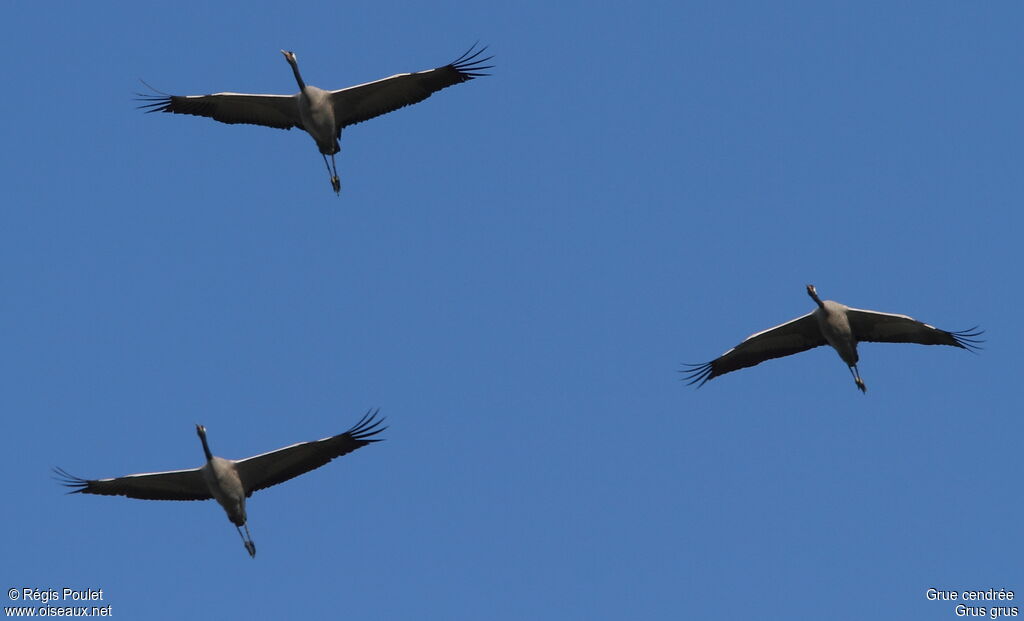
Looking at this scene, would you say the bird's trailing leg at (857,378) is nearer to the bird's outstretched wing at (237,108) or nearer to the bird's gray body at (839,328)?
the bird's gray body at (839,328)

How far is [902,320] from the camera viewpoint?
86.0 ft

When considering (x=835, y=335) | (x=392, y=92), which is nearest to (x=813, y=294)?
(x=835, y=335)

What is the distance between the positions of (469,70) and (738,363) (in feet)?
26.7

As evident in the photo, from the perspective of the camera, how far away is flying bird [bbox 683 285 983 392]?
26062mm

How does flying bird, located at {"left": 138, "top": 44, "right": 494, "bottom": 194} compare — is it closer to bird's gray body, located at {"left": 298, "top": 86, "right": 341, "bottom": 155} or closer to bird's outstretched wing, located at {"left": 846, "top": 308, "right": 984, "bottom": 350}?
bird's gray body, located at {"left": 298, "top": 86, "right": 341, "bottom": 155}

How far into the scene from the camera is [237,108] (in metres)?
27.2

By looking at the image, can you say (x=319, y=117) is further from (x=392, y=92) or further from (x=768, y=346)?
(x=768, y=346)

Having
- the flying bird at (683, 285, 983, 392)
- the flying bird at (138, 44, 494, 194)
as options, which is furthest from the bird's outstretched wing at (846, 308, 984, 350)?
the flying bird at (138, 44, 494, 194)

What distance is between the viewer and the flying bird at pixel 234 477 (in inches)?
914

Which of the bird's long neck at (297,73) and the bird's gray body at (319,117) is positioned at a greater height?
the bird's long neck at (297,73)

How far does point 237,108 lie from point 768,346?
11.6m

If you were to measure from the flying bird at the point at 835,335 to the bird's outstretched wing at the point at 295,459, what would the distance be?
27.7 feet

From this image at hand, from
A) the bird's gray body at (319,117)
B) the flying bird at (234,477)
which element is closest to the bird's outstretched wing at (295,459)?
the flying bird at (234,477)

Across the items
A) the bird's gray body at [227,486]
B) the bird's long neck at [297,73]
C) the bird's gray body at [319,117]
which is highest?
the bird's long neck at [297,73]
